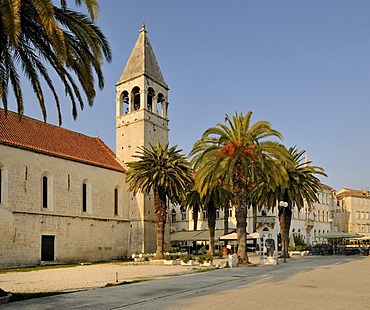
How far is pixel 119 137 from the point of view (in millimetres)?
50594

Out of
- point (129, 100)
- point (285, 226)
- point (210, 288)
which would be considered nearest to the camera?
point (210, 288)

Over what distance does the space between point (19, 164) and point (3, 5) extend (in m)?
Result: 25.8

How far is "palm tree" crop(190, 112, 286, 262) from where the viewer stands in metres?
28.6

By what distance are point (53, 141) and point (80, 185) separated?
4912 millimetres

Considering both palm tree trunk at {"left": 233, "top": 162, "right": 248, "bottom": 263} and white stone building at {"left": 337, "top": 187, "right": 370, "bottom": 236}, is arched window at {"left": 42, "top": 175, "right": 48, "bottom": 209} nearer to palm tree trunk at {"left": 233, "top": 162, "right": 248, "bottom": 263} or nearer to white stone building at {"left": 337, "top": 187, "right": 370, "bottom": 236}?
palm tree trunk at {"left": 233, "top": 162, "right": 248, "bottom": 263}

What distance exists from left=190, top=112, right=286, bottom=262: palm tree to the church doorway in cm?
1524

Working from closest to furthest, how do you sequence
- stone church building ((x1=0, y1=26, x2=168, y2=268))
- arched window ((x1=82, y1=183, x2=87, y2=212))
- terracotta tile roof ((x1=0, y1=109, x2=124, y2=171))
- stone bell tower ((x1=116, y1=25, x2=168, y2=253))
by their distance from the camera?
stone church building ((x1=0, y1=26, x2=168, y2=268)), terracotta tile roof ((x1=0, y1=109, x2=124, y2=171)), arched window ((x1=82, y1=183, x2=87, y2=212)), stone bell tower ((x1=116, y1=25, x2=168, y2=253))

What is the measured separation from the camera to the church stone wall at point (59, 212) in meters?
33.7

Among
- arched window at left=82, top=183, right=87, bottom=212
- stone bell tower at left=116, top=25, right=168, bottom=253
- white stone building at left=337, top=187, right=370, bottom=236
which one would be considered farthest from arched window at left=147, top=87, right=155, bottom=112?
white stone building at left=337, top=187, right=370, bottom=236

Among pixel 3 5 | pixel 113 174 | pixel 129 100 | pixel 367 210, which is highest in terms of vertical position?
pixel 129 100

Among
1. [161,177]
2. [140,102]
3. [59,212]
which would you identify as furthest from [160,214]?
[140,102]

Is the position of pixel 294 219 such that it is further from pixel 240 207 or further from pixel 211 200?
pixel 240 207

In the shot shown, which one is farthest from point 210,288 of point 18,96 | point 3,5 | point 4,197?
point 4,197

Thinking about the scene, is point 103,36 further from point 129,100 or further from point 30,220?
point 129,100
